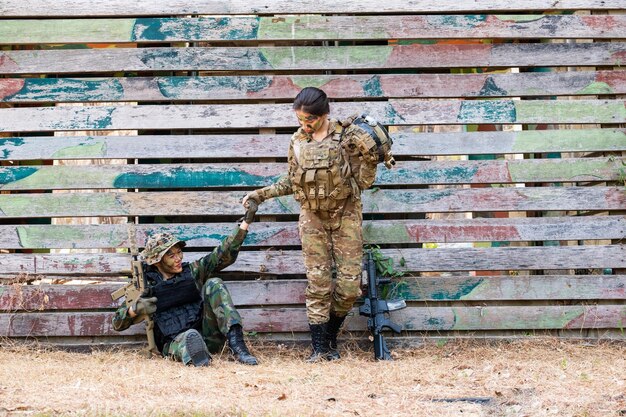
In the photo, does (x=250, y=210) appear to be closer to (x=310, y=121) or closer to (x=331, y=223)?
(x=331, y=223)

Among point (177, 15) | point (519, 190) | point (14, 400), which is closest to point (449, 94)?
point (519, 190)

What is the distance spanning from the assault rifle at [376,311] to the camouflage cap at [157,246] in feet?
5.26

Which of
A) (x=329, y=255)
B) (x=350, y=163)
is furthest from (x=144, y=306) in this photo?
(x=350, y=163)

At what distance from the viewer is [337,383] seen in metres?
5.46

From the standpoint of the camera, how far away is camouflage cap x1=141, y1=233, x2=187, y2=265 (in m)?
6.44

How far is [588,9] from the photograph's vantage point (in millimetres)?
7227

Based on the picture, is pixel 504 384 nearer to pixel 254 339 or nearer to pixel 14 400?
pixel 254 339

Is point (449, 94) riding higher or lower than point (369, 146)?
higher

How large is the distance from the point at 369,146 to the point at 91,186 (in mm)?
2625

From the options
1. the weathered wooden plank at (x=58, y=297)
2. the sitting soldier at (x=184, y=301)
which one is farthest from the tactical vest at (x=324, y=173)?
the weathered wooden plank at (x=58, y=297)

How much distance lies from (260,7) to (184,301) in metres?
2.73

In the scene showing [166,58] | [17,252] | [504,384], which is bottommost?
[504,384]

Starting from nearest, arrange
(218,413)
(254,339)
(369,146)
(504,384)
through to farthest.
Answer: (218,413) < (504,384) < (369,146) < (254,339)

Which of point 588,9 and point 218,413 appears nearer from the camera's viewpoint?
point 218,413
